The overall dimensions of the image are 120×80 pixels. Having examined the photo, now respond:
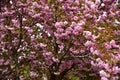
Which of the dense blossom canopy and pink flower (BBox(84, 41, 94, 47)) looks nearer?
pink flower (BBox(84, 41, 94, 47))

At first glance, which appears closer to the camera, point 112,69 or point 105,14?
point 112,69

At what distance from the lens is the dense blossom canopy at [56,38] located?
366 inches

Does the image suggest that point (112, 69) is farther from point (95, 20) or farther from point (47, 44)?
point (47, 44)

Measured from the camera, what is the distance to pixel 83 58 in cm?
977

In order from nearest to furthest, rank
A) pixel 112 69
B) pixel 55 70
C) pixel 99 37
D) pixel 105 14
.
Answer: pixel 112 69, pixel 99 37, pixel 55 70, pixel 105 14

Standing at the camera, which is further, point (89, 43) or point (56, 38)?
point (56, 38)

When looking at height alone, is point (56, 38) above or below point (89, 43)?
below

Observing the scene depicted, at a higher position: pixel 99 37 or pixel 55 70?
pixel 99 37

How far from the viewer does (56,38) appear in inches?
399

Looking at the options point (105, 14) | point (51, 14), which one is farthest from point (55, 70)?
point (105, 14)

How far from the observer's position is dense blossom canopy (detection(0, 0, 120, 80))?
930 centimetres

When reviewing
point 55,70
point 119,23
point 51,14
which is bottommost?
point 55,70

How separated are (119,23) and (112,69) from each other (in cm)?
355

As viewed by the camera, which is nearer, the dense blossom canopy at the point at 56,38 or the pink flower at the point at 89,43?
the pink flower at the point at 89,43
